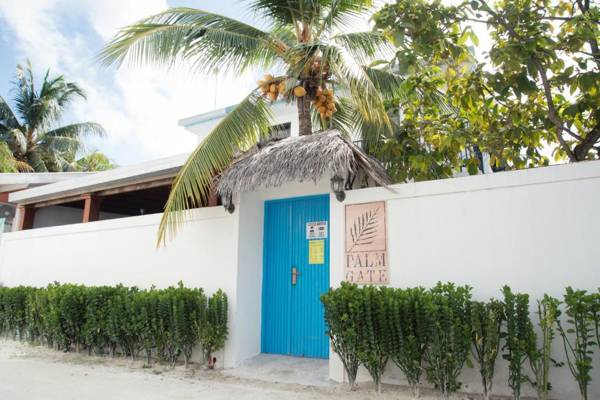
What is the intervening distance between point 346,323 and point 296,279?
5.96ft

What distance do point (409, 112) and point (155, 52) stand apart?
4.39 m

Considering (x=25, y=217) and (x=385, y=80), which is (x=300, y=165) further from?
(x=25, y=217)

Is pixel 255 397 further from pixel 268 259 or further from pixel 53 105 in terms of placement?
pixel 53 105

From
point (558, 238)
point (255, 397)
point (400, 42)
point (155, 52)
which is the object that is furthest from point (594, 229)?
point (155, 52)

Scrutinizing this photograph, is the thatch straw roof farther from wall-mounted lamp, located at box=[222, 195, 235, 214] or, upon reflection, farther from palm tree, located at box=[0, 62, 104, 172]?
palm tree, located at box=[0, 62, 104, 172]

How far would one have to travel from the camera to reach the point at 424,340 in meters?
4.46

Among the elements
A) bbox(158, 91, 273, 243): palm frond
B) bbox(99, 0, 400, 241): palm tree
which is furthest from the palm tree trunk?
bbox(158, 91, 273, 243): palm frond

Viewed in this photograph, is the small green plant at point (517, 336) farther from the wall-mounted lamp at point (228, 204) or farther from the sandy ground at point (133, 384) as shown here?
the wall-mounted lamp at point (228, 204)

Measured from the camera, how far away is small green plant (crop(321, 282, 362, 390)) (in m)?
4.70

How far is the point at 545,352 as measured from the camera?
397 centimetres

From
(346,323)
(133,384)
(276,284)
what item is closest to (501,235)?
(346,323)

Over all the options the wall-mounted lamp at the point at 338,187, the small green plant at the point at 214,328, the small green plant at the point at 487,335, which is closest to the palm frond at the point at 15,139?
the small green plant at the point at 214,328

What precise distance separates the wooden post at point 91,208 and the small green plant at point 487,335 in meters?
8.43

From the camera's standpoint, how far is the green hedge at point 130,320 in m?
6.05
